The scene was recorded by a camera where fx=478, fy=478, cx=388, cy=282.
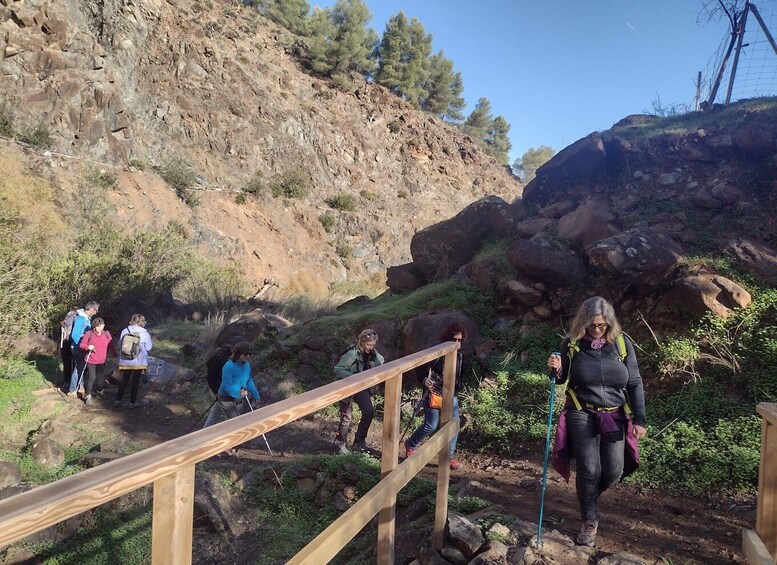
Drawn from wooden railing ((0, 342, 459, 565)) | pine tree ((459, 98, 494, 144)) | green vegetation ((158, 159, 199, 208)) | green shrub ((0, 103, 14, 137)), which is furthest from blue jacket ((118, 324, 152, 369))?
pine tree ((459, 98, 494, 144))

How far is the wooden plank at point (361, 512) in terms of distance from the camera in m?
1.87

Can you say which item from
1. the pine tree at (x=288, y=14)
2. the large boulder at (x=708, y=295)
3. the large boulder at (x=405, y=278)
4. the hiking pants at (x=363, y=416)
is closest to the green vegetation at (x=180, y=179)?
the large boulder at (x=405, y=278)

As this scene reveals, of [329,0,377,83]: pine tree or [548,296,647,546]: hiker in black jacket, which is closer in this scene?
[548,296,647,546]: hiker in black jacket

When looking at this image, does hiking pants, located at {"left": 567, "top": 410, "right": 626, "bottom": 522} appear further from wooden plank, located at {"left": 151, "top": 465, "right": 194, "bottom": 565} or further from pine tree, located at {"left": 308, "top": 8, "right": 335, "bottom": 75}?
pine tree, located at {"left": 308, "top": 8, "right": 335, "bottom": 75}

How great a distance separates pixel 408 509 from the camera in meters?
4.36

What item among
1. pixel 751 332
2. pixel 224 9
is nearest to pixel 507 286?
pixel 751 332

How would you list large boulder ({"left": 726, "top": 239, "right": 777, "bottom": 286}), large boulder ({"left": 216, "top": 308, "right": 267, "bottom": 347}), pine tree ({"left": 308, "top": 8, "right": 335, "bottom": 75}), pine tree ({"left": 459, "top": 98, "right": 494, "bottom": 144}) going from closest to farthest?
large boulder ({"left": 726, "top": 239, "right": 777, "bottom": 286}), large boulder ({"left": 216, "top": 308, "right": 267, "bottom": 347}), pine tree ({"left": 308, "top": 8, "right": 335, "bottom": 75}), pine tree ({"left": 459, "top": 98, "right": 494, "bottom": 144})

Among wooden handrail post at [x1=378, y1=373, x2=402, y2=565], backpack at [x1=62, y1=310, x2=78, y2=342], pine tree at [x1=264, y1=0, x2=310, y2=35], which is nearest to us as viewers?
wooden handrail post at [x1=378, y1=373, x2=402, y2=565]

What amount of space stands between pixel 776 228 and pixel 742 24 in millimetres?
6818

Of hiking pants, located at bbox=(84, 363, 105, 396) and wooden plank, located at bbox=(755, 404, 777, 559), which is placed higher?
wooden plank, located at bbox=(755, 404, 777, 559)

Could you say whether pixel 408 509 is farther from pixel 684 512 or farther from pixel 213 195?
pixel 213 195

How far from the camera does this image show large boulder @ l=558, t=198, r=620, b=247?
8.73 m

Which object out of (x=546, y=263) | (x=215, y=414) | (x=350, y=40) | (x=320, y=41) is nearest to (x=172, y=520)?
(x=215, y=414)

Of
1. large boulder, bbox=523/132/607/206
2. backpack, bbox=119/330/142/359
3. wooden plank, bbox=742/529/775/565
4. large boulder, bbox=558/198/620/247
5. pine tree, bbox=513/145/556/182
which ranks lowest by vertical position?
backpack, bbox=119/330/142/359
